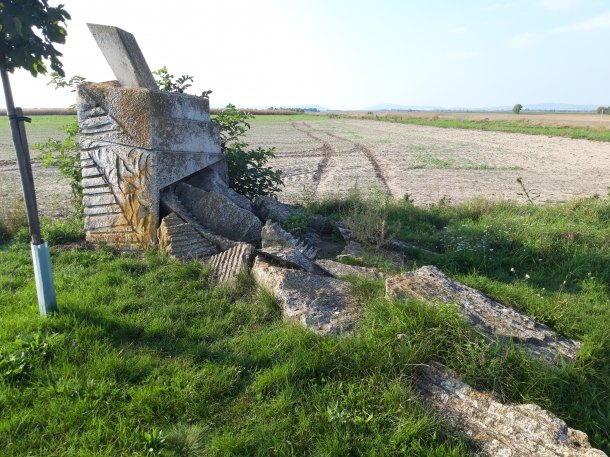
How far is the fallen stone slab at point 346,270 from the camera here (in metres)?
4.57

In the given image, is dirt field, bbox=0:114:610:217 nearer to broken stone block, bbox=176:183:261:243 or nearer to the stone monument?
the stone monument

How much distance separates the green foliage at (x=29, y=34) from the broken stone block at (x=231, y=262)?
91.1 inches

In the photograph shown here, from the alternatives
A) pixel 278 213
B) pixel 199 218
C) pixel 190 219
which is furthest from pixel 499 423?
pixel 278 213

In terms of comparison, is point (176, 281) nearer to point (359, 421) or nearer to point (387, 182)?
point (359, 421)

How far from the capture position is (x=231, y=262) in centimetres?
464

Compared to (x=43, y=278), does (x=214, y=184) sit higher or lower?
higher

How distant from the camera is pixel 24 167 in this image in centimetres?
353

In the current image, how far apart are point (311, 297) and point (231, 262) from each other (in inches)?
45.9

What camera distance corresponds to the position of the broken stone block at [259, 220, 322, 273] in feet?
15.0

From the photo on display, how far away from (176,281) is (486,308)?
9.99 feet

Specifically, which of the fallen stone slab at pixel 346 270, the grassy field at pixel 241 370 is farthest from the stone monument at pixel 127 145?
the fallen stone slab at pixel 346 270

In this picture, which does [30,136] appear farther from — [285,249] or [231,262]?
[285,249]

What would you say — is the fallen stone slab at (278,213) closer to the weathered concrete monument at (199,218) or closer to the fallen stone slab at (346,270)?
the weathered concrete monument at (199,218)

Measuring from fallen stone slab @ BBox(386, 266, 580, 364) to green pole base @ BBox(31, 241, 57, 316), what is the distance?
290 cm
